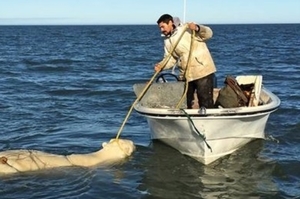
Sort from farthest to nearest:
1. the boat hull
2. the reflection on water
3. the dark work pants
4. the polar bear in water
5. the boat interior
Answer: the boat interior < the dark work pants < the boat hull < the polar bear in water < the reflection on water

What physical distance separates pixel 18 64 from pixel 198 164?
23.3 metres

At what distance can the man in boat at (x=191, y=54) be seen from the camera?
8.82m

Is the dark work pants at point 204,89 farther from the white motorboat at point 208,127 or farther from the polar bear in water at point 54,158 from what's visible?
the polar bear in water at point 54,158

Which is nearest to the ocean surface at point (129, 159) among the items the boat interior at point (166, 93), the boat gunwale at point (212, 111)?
the boat interior at point (166, 93)

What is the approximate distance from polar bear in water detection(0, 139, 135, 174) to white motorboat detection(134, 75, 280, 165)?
75cm

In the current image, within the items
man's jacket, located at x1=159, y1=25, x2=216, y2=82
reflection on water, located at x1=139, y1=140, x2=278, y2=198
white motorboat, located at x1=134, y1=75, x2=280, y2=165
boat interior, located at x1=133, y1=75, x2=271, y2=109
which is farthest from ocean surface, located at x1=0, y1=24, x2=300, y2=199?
man's jacket, located at x1=159, y1=25, x2=216, y2=82

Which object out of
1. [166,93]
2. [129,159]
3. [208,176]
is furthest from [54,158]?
[166,93]

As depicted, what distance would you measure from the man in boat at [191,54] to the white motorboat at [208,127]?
54 cm

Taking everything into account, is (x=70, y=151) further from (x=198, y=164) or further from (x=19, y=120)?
(x=19, y=120)

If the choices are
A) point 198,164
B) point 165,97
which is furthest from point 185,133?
point 165,97

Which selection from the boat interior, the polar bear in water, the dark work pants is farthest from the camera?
the boat interior

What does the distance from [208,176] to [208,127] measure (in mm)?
795

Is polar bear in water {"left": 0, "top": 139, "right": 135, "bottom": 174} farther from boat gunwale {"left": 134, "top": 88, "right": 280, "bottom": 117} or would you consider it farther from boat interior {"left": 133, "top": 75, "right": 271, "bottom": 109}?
boat interior {"left": 133, "top": 75, "right": 271, "bottom": 109}

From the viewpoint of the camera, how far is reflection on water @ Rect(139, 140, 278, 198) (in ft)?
26.0
